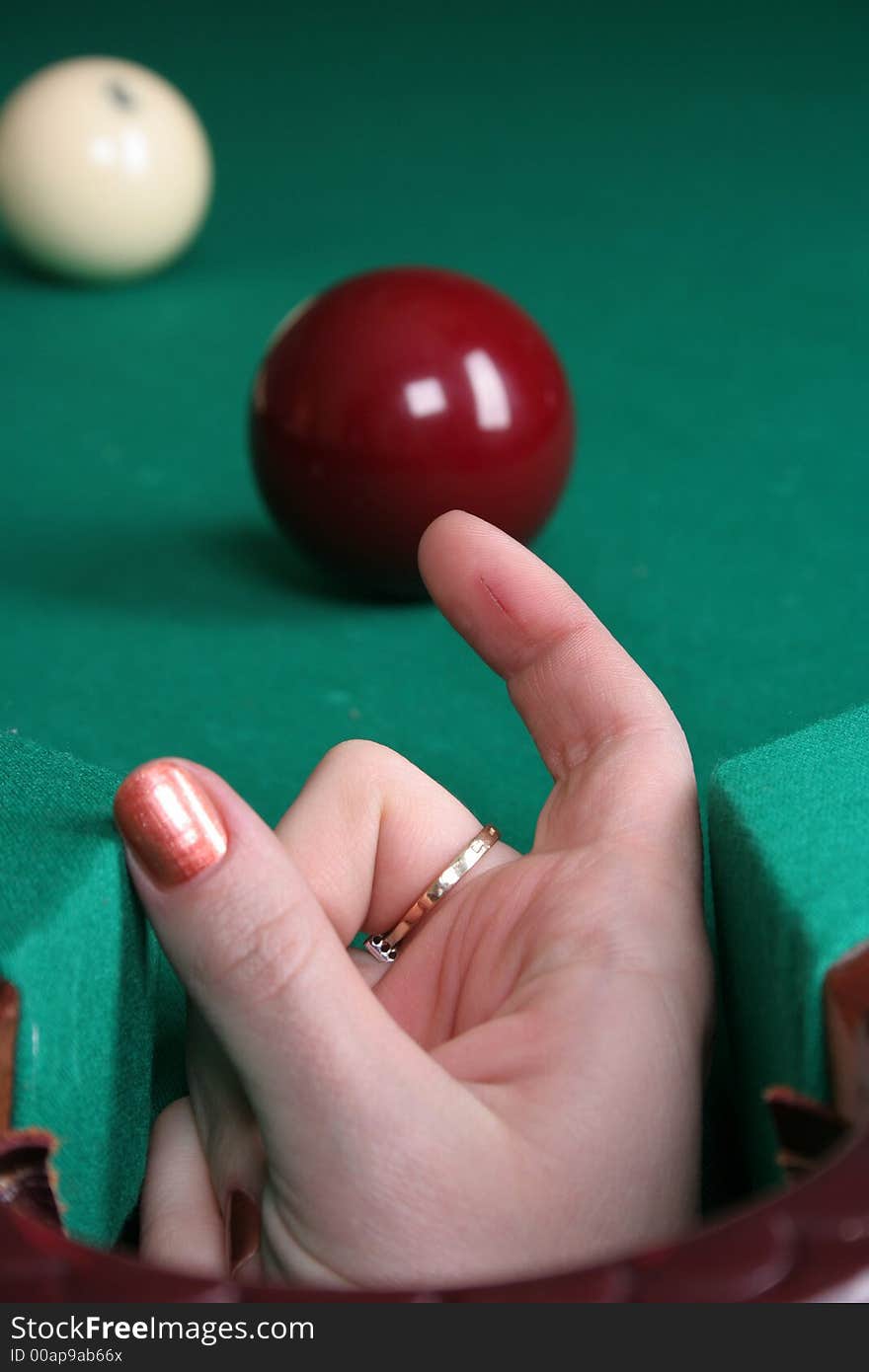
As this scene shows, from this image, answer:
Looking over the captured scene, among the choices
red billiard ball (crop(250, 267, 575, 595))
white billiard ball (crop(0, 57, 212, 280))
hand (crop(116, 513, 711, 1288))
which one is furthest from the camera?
white billiard ball (crop(0, 57, 212, 280))

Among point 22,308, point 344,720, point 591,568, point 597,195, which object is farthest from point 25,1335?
point 597,195

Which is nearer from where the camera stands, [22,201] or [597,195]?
[22,201]

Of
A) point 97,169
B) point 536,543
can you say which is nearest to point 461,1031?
point 536,543

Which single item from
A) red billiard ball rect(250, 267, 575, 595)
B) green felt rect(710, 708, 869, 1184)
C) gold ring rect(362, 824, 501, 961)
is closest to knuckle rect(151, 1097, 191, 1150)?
gold ring rect(362, 824, 501, 961)

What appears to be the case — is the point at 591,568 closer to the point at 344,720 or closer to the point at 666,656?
the point at 666,656

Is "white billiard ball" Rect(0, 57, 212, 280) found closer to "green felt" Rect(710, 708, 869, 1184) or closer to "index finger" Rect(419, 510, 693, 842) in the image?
"index finger" Rect(419, 510, 693, 842)

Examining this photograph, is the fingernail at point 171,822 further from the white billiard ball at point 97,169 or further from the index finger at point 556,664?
the white billiard ball at point 97,169
